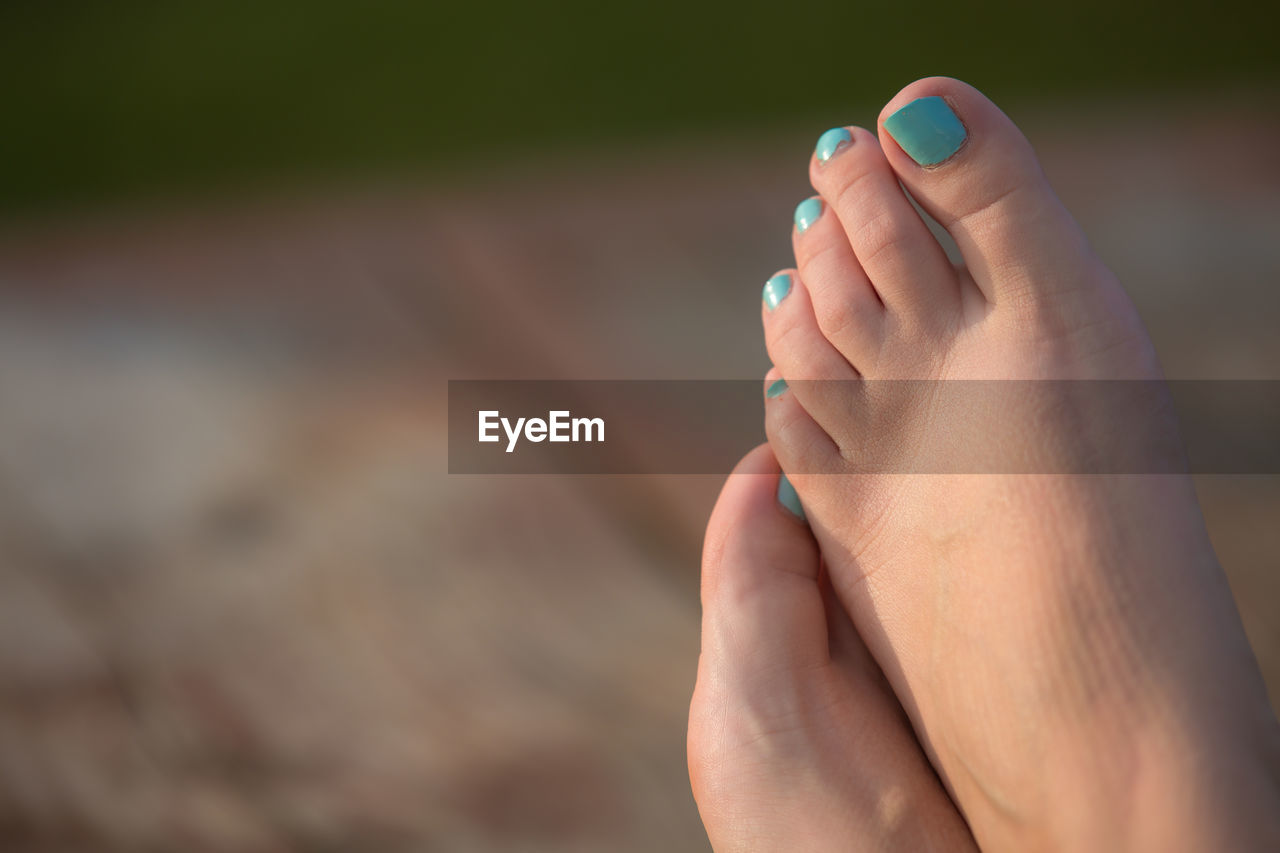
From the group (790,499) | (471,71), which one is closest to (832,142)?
(790,499)

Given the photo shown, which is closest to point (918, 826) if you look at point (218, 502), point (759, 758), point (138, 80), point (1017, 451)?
point (759, 758)

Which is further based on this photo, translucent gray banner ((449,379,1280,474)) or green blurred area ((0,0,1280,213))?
green blurred area ((0,0,1280,213))

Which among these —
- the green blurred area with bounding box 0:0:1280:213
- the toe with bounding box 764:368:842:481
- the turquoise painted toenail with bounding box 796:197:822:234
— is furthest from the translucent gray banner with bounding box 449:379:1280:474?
the green blurred area with bounding box 0:0:1280:213

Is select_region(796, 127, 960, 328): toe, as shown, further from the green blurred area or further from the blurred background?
the green blurred area

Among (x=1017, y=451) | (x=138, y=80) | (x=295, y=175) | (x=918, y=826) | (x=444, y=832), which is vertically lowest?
(x=444, y=832)

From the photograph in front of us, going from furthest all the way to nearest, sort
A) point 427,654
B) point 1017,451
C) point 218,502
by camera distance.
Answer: point 218,502 < point 427,654 < point 1017,451

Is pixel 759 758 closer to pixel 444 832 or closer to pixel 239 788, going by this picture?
pixel 444 832
